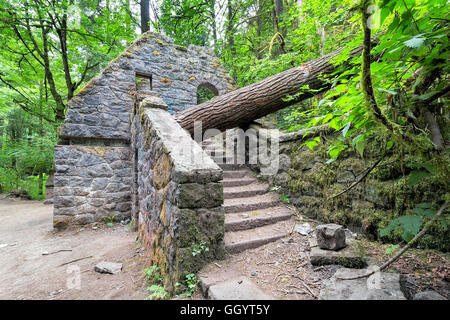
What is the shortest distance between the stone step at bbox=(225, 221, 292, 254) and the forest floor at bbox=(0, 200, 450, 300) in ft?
0.19

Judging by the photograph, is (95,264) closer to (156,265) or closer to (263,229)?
(156,265)

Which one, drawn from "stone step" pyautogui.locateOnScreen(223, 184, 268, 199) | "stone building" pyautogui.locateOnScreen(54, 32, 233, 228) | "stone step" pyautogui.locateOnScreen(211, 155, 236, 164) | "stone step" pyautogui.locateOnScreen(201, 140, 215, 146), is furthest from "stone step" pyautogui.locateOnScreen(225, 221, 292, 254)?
"stone step" pyautogui.locateOnScreen(201, 140, 215, 146)

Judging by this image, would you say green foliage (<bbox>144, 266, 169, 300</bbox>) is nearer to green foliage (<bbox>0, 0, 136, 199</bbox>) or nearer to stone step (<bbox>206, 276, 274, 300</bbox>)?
stone step (<bbox>206, 276, 274, 300</bbox>)

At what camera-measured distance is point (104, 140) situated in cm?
475

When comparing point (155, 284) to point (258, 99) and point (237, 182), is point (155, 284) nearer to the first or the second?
point (237, 182)

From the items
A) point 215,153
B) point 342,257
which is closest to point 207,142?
point 215,153

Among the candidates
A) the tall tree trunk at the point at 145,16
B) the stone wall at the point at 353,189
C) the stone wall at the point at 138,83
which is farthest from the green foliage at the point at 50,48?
the stone wall at the point at 353,189

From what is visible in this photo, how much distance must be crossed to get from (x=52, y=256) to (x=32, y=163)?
27.5 ft

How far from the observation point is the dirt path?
212cm

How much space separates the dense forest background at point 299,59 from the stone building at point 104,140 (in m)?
2.74

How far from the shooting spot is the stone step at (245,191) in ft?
10.3
